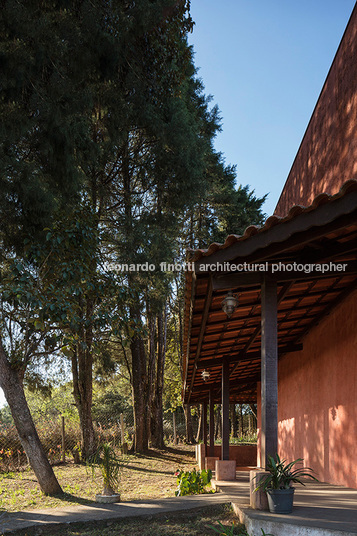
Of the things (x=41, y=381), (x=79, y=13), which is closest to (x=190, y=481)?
(x=41, y=381)

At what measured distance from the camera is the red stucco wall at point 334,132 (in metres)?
6.36

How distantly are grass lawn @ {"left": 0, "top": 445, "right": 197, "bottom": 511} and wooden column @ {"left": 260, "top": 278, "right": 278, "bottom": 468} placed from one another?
4.64 m

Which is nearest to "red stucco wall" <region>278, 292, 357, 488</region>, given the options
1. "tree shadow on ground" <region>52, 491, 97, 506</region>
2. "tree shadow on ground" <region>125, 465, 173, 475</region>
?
"tree shadow on ground" <region>52, 491, 97, 506</region>

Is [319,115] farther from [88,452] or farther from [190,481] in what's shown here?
[88,452]

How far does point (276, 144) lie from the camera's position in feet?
51.6

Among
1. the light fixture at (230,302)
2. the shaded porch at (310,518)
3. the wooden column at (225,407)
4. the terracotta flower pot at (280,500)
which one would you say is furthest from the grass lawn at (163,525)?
the wooden column at (225,407)

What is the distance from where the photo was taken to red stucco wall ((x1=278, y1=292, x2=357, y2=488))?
6508mm

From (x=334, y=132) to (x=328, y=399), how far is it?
Answer: 4.01 m

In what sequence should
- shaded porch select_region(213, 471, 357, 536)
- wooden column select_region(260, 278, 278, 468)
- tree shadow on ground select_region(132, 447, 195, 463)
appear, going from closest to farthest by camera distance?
shaded porch select_region(213, 471, 357, 536), wooden column select_region(260, 278, 278, 468), tree shadow on ground select_region(132, 447, 195, 463)

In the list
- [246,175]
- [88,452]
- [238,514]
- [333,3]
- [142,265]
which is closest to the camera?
[238,514]

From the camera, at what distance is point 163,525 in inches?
197

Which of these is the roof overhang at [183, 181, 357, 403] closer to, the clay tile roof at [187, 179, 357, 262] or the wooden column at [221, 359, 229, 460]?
the clay tile roof at [187, 179, 357, 262]

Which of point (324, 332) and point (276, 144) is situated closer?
point (324, 332)

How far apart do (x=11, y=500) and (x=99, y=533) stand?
4.40 metres
